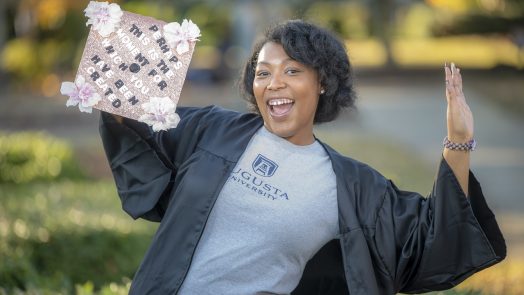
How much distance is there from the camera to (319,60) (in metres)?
3.89

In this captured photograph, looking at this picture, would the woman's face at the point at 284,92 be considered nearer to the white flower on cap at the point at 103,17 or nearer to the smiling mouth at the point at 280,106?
the smiling mouth at the point at 280,106

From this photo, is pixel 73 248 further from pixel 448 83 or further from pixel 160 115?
pixel 448 83

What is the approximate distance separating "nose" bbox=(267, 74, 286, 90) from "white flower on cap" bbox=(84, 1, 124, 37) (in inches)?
23.2

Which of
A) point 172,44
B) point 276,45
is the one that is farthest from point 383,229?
point 172,44

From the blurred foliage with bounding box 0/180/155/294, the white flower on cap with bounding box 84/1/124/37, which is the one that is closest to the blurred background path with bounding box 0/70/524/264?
the blurred foliage with bounding box 0/180/155/294

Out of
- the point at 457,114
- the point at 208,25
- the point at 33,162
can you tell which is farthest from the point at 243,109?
the point at 457,114

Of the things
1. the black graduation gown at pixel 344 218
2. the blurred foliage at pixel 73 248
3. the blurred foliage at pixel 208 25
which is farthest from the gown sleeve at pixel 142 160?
the blurred foliage at pixel 208 25

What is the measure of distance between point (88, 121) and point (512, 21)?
15640mm

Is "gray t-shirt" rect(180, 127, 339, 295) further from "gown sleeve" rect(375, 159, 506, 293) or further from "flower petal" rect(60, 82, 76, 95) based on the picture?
"flower petal" rect(60, 82, 76, 95)

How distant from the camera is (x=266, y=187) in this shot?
12.3ft

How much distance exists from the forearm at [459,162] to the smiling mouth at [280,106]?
0.55 metres

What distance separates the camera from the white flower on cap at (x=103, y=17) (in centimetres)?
395

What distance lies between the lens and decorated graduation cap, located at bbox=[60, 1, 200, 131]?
12.7ft

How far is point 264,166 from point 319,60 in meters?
0.41
